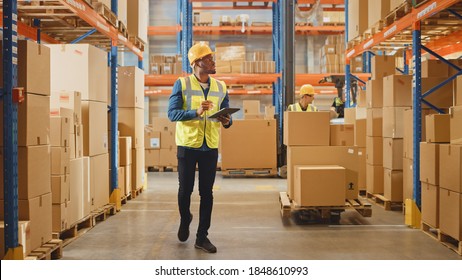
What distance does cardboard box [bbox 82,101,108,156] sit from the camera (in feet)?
20.4

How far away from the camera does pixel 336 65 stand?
15.6 meters

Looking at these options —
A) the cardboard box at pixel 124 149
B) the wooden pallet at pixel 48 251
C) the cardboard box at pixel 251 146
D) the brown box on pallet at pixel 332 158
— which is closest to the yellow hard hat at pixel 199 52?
the wooden pallet at pixel 48 251

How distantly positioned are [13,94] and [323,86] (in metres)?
15.4

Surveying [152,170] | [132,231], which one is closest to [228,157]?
[152,170]

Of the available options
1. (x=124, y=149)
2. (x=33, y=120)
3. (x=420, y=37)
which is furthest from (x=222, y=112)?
(x=124, y=149)

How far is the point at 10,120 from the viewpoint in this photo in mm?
3891

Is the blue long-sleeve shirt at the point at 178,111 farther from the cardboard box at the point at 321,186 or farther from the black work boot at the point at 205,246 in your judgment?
the cardboard box at the point at 321,186

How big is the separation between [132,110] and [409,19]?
4.57m

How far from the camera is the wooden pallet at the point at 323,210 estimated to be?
6.28m

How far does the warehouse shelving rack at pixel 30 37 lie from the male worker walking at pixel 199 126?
140 centimetres

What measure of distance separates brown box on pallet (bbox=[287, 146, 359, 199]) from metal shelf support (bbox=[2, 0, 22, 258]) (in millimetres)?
3713

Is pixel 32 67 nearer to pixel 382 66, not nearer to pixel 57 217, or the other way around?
pixel 57 217

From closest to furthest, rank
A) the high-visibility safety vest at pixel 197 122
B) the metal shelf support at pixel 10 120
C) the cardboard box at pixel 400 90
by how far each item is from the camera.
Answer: the metal shelf support at pixel 10 120, the high-visibility safety vest at pixel 197 122, the cardboard box at pixel 400 90
